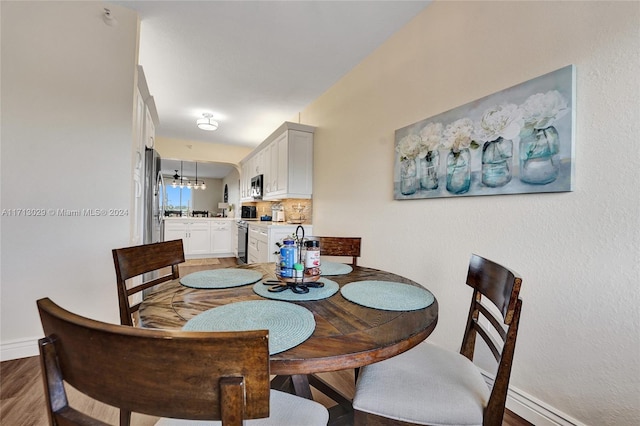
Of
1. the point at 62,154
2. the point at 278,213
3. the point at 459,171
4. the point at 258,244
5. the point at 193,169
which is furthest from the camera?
the point at 193,169

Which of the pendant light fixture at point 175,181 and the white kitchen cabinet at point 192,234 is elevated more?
the pendant light fixture at point 175,181

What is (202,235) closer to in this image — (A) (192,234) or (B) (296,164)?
(A) (192,234)

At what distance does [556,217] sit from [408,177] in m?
1.01

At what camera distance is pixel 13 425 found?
1294 millimetres

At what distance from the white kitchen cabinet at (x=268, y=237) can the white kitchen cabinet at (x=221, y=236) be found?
204cm

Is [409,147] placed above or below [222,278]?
above

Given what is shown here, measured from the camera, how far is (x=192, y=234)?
608 centimetres

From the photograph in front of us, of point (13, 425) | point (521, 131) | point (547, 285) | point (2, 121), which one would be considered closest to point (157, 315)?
point (13, 425)

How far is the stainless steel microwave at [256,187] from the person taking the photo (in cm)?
517

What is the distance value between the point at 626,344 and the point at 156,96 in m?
4.81

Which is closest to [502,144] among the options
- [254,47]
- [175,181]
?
[254,47]

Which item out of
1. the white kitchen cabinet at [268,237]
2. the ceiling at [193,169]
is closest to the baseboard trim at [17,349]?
the white kitchen cabinet at [268,237]

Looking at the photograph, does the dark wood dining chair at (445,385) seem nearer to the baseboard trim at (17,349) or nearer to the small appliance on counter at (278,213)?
the baseboard trim at (17,349)

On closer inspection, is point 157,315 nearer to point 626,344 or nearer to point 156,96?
point 626,344
